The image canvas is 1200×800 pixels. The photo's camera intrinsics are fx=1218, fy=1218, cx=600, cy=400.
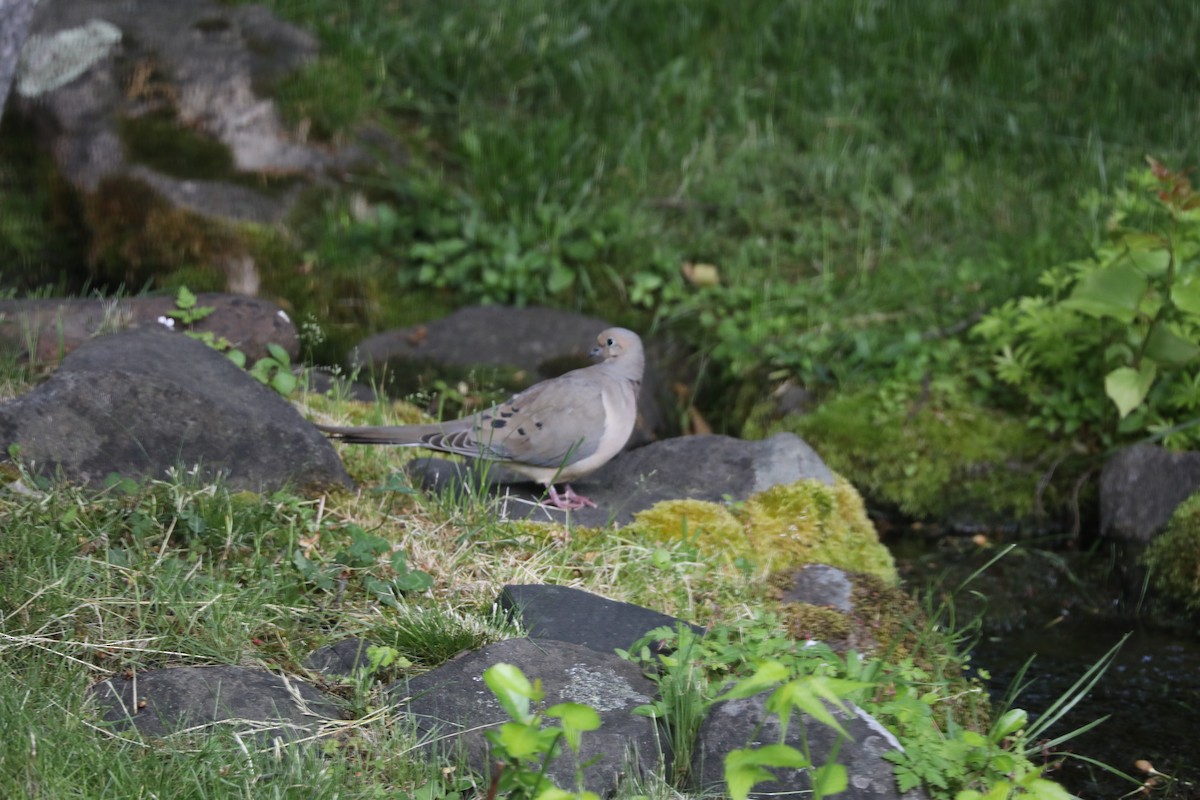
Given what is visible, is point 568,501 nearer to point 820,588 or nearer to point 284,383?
point 820,588

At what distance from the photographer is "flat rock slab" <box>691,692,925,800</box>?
2689mm

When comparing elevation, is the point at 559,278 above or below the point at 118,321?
below

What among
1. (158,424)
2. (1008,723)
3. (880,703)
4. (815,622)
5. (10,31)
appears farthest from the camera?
(10,31)

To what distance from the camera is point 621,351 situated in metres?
4.52

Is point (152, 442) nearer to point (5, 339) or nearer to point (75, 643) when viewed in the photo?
point (75, 643)

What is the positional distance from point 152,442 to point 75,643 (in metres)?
0.97

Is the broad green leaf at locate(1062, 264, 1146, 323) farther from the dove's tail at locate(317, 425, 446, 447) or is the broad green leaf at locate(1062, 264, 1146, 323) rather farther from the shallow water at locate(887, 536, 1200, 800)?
the dove's tail at locate(317, 425, 446, 447)

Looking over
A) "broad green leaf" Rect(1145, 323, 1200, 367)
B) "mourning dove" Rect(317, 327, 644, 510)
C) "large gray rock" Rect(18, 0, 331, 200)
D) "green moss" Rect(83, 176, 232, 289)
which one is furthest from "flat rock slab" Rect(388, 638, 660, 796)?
"large gray rock" Rect(18, 0, 331, 200)

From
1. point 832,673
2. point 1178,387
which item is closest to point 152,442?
point 832,673

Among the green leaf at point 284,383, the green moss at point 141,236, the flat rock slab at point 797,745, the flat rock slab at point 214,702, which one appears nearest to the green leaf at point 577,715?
the flat rock slab at point 797,745

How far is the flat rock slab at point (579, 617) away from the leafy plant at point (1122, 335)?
2682mm

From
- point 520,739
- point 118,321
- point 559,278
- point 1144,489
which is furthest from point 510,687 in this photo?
point 559,278

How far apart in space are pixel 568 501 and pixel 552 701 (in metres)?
1.48

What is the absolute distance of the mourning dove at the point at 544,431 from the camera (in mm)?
4160
